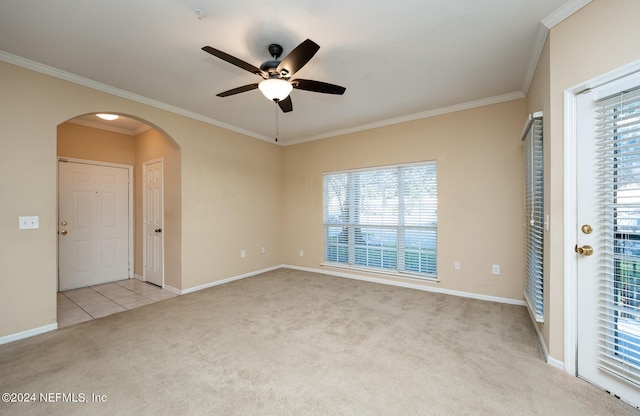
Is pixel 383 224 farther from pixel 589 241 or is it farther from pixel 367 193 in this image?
pixel 589 241

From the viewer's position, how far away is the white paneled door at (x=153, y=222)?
4262mm

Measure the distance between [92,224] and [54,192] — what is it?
2001 millimetres

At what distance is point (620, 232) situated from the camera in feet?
5.48

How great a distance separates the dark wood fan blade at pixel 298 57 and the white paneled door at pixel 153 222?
324cm

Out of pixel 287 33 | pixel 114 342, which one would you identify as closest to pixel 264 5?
pixel 287 33

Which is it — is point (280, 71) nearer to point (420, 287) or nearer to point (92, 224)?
point (420, 287)

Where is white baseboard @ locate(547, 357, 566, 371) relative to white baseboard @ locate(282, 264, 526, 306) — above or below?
above

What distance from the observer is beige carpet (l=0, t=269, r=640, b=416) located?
5.39 ft

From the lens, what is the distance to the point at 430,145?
156 inches

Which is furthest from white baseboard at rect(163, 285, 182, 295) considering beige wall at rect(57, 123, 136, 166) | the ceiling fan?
the ceiling fan

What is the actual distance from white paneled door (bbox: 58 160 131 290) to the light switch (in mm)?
1830

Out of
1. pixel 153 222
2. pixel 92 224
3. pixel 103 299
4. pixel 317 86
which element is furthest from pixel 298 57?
pixel 92 224

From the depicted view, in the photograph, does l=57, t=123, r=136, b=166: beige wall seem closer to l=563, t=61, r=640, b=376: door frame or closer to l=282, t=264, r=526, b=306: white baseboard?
l=282, t=264, r=526, b=306: white baseboard

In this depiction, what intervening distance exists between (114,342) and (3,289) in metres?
1.15
